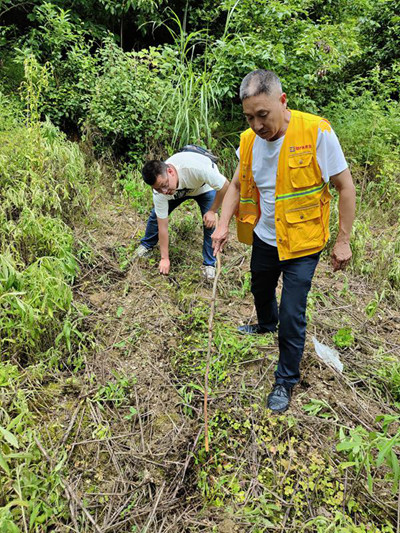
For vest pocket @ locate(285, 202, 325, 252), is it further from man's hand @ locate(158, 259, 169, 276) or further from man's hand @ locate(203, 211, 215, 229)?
man's hand @ locate(158, 259, 169, 276)

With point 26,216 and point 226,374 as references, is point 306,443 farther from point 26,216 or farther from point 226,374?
point 26,216

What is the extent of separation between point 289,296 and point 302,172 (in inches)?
24.1

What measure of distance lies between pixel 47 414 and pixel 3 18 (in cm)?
514

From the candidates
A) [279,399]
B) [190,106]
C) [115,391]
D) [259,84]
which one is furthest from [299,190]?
Result: [190,106]

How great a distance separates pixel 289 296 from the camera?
1841 mm

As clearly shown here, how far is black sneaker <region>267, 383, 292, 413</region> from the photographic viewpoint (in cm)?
194

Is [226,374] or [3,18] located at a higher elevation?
[3,18]

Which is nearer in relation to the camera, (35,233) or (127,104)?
(35,233)

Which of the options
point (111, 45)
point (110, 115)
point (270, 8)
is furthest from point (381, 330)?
point (111, 45)

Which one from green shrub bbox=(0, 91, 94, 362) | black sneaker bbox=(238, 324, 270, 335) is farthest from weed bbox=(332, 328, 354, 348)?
green shrub bbox=(0, 91, 94, 362)

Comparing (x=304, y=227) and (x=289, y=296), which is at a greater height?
(x=304, y=227)

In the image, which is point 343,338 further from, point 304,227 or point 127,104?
point 127,104

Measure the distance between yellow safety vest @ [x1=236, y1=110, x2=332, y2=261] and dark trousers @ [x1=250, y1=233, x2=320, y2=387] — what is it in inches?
3.2

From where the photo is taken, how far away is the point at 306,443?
182 centimetres
